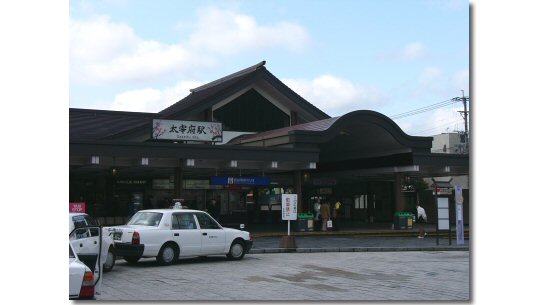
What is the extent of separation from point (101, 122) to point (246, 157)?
39.6ft

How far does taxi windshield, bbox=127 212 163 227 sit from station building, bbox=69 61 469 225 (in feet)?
23.9

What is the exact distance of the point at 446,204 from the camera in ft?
80.9

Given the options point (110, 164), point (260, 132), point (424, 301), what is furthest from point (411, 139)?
point (424, 301)

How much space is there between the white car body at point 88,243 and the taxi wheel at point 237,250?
13.2ft

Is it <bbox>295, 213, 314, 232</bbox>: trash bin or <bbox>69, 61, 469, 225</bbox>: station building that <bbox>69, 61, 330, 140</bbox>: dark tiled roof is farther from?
<bbox>295, 213, 314, 232</bbox>: trash bin

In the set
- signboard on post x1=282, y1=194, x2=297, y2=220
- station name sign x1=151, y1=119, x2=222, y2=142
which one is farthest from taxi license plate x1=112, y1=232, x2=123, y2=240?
station name sign x1=151, y1=119, x2=222, y2=142

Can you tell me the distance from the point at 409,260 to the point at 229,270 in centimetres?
616

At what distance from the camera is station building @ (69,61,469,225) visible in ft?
88.1

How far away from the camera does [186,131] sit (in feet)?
90.4

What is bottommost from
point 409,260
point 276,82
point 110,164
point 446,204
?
point 409,260

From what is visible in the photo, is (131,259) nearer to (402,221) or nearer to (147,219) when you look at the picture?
(147,219)

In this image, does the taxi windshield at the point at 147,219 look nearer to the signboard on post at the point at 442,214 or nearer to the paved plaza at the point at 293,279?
the paved plaza at the point at 293,279

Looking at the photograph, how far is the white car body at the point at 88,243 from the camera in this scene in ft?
45.4

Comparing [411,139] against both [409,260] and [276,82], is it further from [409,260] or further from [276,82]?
[409,260]
